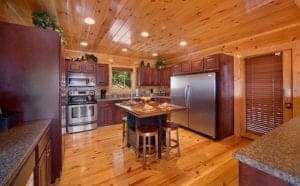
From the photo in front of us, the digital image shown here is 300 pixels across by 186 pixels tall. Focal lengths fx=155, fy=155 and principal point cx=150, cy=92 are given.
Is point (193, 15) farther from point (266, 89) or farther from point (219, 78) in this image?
point (266, 89)

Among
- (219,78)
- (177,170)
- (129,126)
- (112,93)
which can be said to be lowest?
(177,170)

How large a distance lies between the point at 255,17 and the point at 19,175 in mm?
3623

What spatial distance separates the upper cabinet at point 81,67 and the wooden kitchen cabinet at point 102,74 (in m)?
0.18

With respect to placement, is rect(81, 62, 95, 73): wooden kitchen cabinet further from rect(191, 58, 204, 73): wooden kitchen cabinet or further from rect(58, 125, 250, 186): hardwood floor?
rect(191, 58, 204, 73): wooden kitchen cabinet

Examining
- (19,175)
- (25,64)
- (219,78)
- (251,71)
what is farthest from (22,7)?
(251,71)

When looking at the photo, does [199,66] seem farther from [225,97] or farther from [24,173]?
[24,173]

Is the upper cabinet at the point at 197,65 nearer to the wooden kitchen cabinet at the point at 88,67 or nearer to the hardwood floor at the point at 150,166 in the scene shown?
the hardwood floor at the point at 150,166

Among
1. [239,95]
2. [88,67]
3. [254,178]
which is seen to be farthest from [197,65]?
[254,178]

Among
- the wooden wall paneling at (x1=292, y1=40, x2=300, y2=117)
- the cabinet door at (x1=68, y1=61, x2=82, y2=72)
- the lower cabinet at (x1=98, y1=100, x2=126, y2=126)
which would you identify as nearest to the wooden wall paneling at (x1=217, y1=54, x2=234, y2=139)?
the wooden wall paneling at (x1=292, y1=40, x2=300, y2=117)

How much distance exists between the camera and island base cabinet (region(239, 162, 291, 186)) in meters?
0.73

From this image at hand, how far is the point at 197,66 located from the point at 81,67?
139 inches

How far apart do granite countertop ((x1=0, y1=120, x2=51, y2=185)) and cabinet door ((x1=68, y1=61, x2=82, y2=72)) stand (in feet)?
10.9

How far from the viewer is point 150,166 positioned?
2.61 m

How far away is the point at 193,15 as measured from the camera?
102 inches
